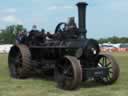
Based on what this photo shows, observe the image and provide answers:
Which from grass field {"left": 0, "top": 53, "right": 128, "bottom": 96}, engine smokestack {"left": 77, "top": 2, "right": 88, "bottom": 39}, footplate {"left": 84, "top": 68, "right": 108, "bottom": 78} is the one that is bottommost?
grass field {"left": 0, "top": 53, "right": 128, "bottom": 96}

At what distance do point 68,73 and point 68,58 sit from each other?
0.44m

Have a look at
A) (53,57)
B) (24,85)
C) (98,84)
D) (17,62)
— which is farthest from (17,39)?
(98,84)

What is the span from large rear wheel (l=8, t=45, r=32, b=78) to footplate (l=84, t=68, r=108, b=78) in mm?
2446

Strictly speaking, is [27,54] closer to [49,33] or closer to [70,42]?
[49,33]

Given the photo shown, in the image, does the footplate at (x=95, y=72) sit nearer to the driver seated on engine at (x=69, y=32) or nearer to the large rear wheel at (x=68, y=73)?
the large rear wheel at (x=68, y=73)

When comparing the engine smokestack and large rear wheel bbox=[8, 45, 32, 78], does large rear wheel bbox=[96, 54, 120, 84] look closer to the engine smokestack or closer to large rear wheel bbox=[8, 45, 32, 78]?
the engine smokestack

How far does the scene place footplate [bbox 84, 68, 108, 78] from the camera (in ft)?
30.0

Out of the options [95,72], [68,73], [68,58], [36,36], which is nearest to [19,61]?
[36,36]

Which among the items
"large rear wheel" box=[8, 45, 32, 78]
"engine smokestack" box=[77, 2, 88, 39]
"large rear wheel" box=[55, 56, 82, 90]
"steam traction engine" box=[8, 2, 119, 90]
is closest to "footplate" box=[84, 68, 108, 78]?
"steam traction engine" box=[8, 2, 119, 90]

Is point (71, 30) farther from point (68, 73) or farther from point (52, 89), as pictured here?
point (52, 89)

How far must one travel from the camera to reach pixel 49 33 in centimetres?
1123

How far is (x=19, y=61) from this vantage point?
11344 millimetres

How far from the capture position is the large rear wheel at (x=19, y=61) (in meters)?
10.8

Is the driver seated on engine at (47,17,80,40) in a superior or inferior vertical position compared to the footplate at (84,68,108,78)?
superior
